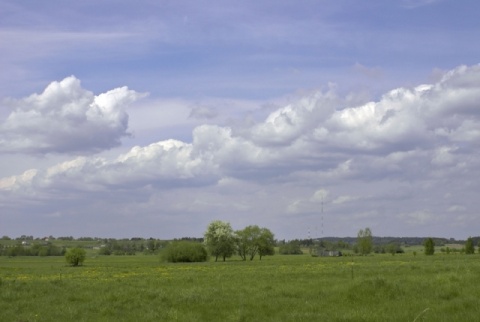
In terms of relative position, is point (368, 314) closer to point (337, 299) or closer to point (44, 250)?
point (337, 299)

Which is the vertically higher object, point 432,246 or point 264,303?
point 432,246

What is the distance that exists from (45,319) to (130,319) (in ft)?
9.60

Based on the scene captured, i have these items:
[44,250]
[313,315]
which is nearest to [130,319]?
[313,315]

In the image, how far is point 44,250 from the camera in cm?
16625

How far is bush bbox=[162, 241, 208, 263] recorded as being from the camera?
112250mm

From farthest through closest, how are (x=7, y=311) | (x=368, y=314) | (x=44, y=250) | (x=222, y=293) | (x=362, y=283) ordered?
(x=44, y=250) < (x=222, y=293) < (x=362, y=283) < (x=7, y=311) < (x=368, y=314)

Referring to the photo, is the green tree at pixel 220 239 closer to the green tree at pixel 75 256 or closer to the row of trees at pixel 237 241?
the row of trees at pixel 237 241

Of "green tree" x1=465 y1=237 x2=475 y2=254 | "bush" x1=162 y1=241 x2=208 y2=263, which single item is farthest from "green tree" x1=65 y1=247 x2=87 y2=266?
"green tree" x1=465 y1=237 x2=475 y2=254

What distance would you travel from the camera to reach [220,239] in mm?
124375

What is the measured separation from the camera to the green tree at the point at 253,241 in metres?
129

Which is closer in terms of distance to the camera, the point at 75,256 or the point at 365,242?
the point at 75,256

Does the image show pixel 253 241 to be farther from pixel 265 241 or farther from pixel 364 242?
pixel 364 242

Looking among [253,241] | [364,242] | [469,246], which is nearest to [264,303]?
[253,241]

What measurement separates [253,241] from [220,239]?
9.43m
